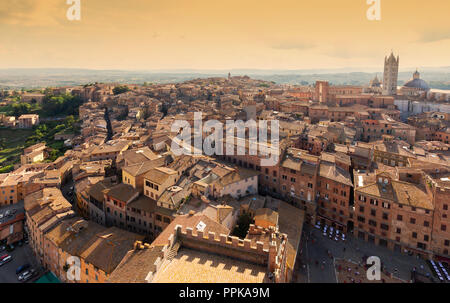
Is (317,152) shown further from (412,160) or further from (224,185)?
(224,185)

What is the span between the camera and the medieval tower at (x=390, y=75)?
12750cm

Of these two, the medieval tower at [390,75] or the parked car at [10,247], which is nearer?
the parked car at [10,247]

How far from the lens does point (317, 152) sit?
5972cm

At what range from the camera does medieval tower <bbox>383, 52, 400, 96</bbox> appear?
418 feet

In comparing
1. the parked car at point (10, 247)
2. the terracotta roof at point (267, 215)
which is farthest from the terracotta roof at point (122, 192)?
the parked car at point (10, 247)

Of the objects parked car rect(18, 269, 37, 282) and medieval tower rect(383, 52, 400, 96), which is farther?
medieval tower rect(383, 52, 400, 96)

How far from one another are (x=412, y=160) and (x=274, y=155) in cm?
2401

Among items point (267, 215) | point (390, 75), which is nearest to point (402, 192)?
point (267, 215)

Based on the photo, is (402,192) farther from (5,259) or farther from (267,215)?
(5,259)

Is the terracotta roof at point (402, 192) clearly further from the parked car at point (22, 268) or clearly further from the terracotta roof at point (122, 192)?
the parked car at point (22, 268)

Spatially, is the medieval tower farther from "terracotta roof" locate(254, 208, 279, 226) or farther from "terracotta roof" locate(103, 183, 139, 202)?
"terracotta roof" locate(103, 183, 139, 202)

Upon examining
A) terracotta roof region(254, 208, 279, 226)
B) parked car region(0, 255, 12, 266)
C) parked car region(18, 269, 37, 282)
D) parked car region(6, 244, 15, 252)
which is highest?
terracotta roof region(254, 208, 279, 226)

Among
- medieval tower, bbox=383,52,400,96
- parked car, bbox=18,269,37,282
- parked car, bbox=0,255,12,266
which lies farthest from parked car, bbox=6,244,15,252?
medieval tower, bbox=383,52,400,96

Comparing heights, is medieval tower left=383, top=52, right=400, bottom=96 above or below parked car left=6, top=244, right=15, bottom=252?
above
